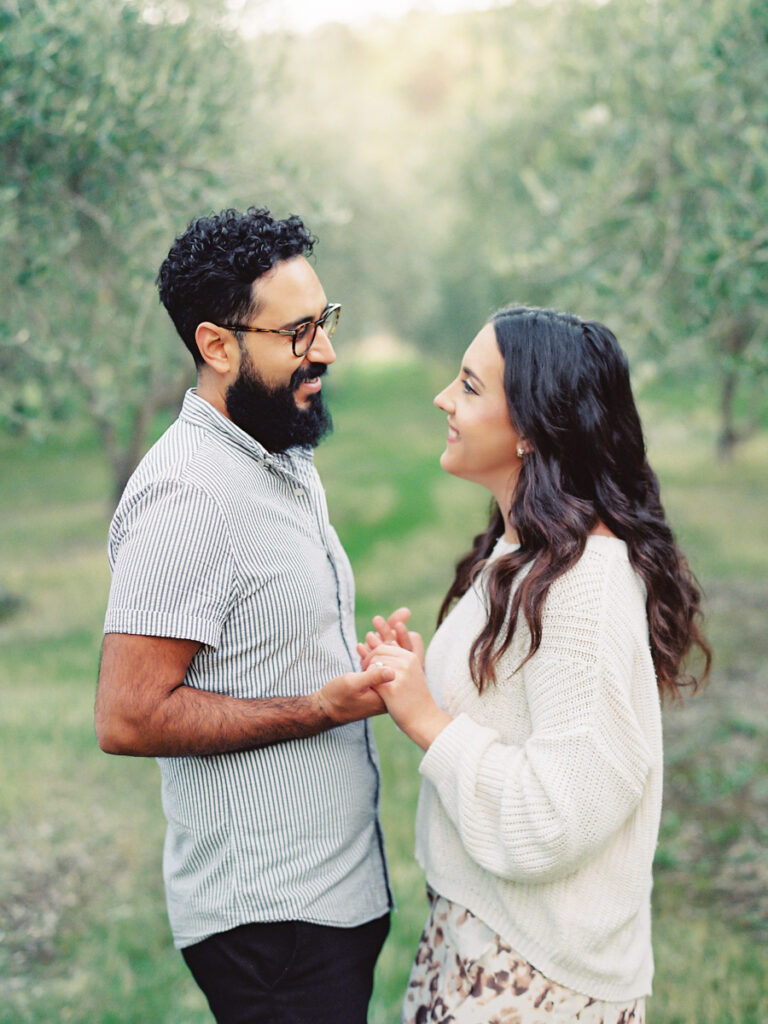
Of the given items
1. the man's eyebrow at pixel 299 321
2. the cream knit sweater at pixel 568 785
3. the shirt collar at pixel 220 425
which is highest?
the man's eyebrow at pixel 299 321

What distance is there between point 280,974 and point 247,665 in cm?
80

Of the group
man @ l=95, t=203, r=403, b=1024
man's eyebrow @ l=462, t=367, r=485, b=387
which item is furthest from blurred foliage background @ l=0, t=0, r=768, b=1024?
man @ l=95, t=203, r=403, b=1024

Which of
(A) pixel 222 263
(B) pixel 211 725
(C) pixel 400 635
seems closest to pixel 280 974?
(B) pixel 211 725

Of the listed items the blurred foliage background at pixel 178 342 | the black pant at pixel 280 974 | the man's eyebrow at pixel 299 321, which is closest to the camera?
the black pant at pixel 280 974

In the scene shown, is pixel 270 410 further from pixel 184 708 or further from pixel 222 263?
pixel 184 708

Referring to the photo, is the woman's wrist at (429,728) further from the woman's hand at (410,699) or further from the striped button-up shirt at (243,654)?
the striped button-up shirt at (243,654)

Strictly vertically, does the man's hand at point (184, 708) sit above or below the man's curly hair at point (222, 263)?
below

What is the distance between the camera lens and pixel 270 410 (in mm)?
2588

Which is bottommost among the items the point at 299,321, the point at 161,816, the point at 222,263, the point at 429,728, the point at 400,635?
the point at 161,816

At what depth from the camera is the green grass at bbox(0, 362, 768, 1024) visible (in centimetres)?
461

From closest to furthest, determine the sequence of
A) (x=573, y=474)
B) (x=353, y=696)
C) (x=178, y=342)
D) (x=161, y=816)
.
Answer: (x=353, y=696) < (x=573, y=474) < (x=161, y=816) < (x=178, y=342)

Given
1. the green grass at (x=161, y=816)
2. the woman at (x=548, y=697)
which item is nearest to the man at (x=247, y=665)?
the woman at (x=548, y=697)

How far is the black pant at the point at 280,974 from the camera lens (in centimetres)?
242

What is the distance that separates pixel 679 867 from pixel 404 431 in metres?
23.7
